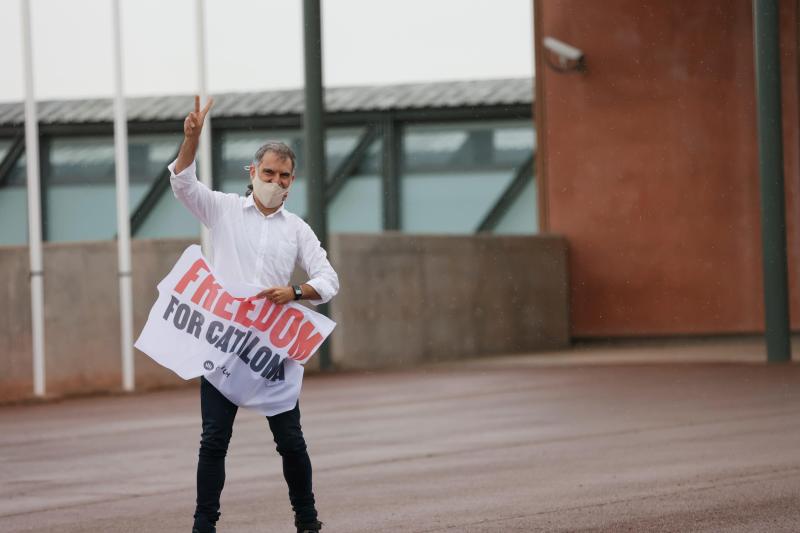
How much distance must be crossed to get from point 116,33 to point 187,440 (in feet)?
21.4

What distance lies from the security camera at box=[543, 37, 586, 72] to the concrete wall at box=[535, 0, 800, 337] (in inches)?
5.3

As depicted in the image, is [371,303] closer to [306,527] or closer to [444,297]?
[444,297]

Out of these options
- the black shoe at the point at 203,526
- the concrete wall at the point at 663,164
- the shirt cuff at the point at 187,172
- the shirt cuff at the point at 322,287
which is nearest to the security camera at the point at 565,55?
the concrete wall at the point at 663,164

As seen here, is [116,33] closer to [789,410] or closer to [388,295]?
[388,295]

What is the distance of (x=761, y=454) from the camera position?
10.4 metres

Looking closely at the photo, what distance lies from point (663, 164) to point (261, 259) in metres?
17.4

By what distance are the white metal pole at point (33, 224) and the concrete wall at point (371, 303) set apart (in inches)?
19.5

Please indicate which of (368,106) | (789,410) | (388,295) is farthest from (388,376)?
(368,106)

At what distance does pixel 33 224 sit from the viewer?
17.0m

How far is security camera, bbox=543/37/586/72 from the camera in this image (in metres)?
23.6

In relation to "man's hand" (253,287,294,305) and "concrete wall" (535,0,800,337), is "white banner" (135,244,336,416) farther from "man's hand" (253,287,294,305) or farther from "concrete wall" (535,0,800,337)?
"concrete wall" (535,0,800,337)

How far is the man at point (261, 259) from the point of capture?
6.77 metres

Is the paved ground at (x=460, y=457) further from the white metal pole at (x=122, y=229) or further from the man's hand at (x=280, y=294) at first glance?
the man's hand at (x=280, y=294)

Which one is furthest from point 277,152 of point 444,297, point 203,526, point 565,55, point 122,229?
point 565,55
